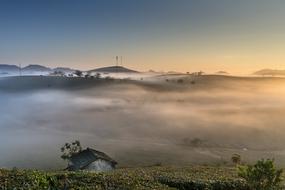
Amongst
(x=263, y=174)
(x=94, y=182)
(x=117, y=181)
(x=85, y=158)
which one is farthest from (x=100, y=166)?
(x=263, y=174)

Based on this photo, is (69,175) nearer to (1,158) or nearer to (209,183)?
(209,183)

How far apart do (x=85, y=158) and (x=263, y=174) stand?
7130cm

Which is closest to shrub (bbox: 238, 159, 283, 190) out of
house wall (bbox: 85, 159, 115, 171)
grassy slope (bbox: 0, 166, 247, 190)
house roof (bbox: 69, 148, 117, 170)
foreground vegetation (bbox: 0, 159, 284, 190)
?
foreground vegetation (bbox: 0, 159, 284, 190)

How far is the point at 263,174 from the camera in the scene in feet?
127

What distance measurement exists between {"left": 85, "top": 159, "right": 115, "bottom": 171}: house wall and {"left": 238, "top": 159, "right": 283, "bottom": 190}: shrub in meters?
64.5

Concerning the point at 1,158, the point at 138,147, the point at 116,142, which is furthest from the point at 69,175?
the point at 116,142

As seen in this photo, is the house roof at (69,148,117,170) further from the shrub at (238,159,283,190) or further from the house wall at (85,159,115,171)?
the shrub at (238,159,283,190)

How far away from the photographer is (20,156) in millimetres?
164500

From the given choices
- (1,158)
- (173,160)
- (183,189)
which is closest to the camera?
(183,189)

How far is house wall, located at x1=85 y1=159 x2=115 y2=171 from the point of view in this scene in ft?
334

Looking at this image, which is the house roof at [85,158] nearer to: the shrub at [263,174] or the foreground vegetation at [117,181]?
the foreground vegetation at [117,181]

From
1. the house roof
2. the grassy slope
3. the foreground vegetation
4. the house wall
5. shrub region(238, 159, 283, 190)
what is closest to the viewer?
the foreground vegetation

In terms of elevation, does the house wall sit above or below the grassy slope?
below

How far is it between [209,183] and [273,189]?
265 inches
